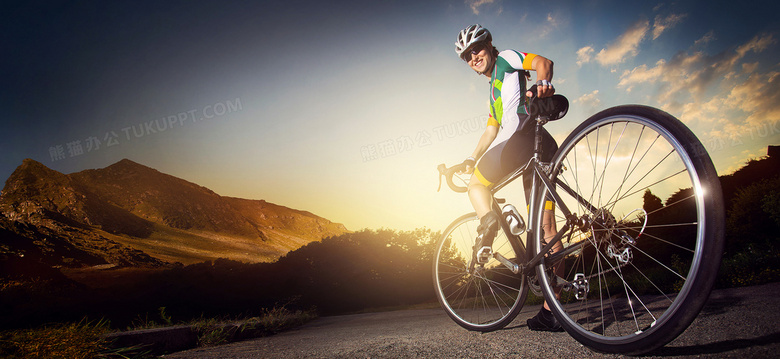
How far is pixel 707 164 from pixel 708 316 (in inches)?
65.3

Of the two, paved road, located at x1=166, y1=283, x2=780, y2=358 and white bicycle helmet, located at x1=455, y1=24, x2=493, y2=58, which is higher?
white bicycle helmet, located at x1=455, y1=24, x2=493, y2=58

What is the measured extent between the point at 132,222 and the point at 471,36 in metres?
30.2

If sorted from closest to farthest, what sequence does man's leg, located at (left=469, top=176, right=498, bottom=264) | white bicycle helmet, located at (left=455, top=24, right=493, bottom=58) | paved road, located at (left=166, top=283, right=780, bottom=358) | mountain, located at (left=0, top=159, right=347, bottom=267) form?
paved road, located at (left=166, top=283, right=780, bottom=358) → man's leg, located at (left=469, top=176, right=498, bottom=264) → white bicycle helmet, located at (left=455, top=24, right=493, bottom=58) → mountain, located at (left=0, top=159, right=347, bottom=267)

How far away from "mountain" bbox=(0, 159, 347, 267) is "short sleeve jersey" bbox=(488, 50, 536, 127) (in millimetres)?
16529

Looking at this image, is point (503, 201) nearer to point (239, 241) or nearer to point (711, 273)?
point (711, 273)

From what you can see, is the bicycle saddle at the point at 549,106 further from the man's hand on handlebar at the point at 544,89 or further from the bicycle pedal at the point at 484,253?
the bicycle pedal at the point at 484,253

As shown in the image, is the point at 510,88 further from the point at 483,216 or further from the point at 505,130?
the point at 483,216

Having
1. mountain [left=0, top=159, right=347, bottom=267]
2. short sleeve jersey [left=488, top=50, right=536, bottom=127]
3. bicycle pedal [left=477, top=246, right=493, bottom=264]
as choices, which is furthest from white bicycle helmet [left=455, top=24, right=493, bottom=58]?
mountain [left=0, top=159, right=347, bottom=267]

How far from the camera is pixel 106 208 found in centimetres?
2447

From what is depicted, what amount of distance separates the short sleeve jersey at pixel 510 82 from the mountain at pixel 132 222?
16529mm

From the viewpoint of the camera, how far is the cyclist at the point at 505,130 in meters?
2.41

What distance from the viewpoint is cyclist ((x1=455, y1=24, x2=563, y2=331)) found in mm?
2406

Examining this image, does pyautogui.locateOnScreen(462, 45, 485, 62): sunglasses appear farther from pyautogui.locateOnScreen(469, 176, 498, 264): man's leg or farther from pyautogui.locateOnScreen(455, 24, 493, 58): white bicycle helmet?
pyautogui.locateOnScreen(469, 176, 498, 264): man's leg

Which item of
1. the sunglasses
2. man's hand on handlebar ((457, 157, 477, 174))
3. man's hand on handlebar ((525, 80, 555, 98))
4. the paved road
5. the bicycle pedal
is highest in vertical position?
the sunglasses
